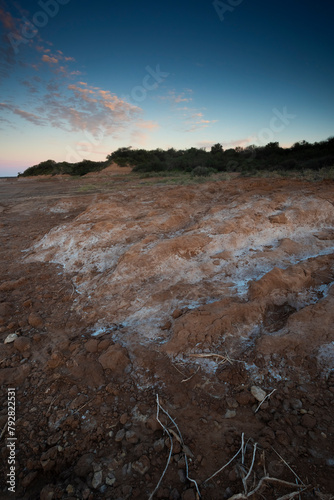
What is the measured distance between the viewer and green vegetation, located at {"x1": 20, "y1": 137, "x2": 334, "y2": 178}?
18.0 metres

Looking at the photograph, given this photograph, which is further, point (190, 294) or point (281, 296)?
point (190, 294)

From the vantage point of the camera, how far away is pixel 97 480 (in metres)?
1.30

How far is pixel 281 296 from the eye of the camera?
2.50m

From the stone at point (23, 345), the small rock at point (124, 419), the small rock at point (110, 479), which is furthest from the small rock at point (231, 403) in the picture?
the stone at point (23, 345)

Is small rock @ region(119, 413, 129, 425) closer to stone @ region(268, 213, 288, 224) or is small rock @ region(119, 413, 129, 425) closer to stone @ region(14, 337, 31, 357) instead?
stone @ region(14, 337, 31, 357)

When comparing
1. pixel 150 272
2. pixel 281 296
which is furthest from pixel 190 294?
pixel 281 296

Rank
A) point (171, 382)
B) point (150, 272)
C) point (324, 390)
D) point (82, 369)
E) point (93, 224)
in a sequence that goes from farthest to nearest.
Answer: point (93, 224) → point (150, 272) → point (82, 369) → point (171, 382) → point (324, 390)

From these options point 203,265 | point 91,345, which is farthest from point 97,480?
point 203,265

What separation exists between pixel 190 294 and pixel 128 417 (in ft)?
4.69

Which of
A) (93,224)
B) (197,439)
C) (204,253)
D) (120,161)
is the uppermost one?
(120,161)

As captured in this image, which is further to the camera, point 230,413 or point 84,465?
point 230,413

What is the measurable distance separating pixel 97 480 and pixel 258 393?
1.11 m

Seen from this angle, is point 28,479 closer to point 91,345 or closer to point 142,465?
point 142,465

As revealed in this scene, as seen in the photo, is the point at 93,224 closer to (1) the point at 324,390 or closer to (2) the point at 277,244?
(2) the point at 277,244
